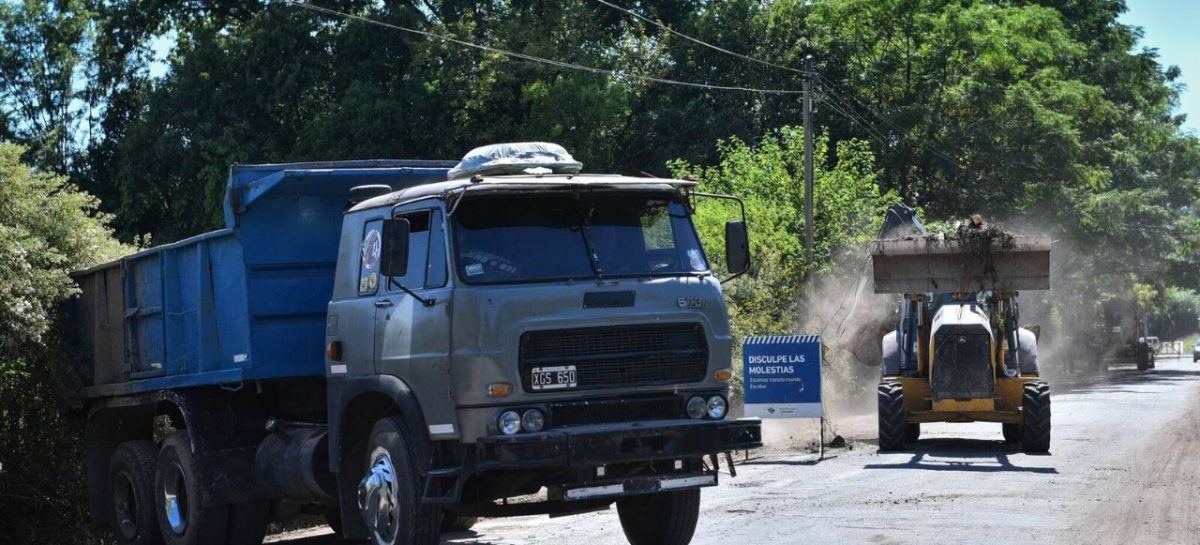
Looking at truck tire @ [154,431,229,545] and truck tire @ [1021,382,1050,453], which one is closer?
truck tire @ [154,431,229,545]

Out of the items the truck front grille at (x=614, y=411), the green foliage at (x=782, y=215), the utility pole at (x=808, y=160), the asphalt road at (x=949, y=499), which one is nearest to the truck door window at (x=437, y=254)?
the truck front grille at (x=614, y=411)

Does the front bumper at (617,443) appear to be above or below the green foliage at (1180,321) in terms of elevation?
above

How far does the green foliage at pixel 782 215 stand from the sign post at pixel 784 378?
26.7ft

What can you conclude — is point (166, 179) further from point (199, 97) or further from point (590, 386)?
point (590, 386)

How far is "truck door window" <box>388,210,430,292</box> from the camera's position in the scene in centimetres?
1002

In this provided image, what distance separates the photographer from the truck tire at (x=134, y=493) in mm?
13688

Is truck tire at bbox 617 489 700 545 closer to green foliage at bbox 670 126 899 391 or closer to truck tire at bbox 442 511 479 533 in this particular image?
truck tire at bbox 442 511 479 533

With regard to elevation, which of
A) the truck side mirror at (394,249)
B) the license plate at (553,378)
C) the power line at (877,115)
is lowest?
the license plate at (553,378)

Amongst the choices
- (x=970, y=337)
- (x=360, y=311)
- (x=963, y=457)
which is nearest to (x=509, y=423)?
(x=360, y=311)

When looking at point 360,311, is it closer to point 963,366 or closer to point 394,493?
point 394,493

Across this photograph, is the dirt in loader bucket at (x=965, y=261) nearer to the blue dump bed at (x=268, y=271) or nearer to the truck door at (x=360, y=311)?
the blue dump bed at (x=268, y=271)

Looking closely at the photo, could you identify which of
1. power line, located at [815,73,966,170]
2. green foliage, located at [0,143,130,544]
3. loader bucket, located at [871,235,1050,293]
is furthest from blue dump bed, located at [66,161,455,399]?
power line, located at [815,73,966,170]

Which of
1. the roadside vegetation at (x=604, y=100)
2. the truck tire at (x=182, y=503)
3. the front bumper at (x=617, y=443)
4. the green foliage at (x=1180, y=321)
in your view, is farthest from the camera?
the green foliage at (x=1180, y=321)

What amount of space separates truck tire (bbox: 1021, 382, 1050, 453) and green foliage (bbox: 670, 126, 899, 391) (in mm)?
8911
